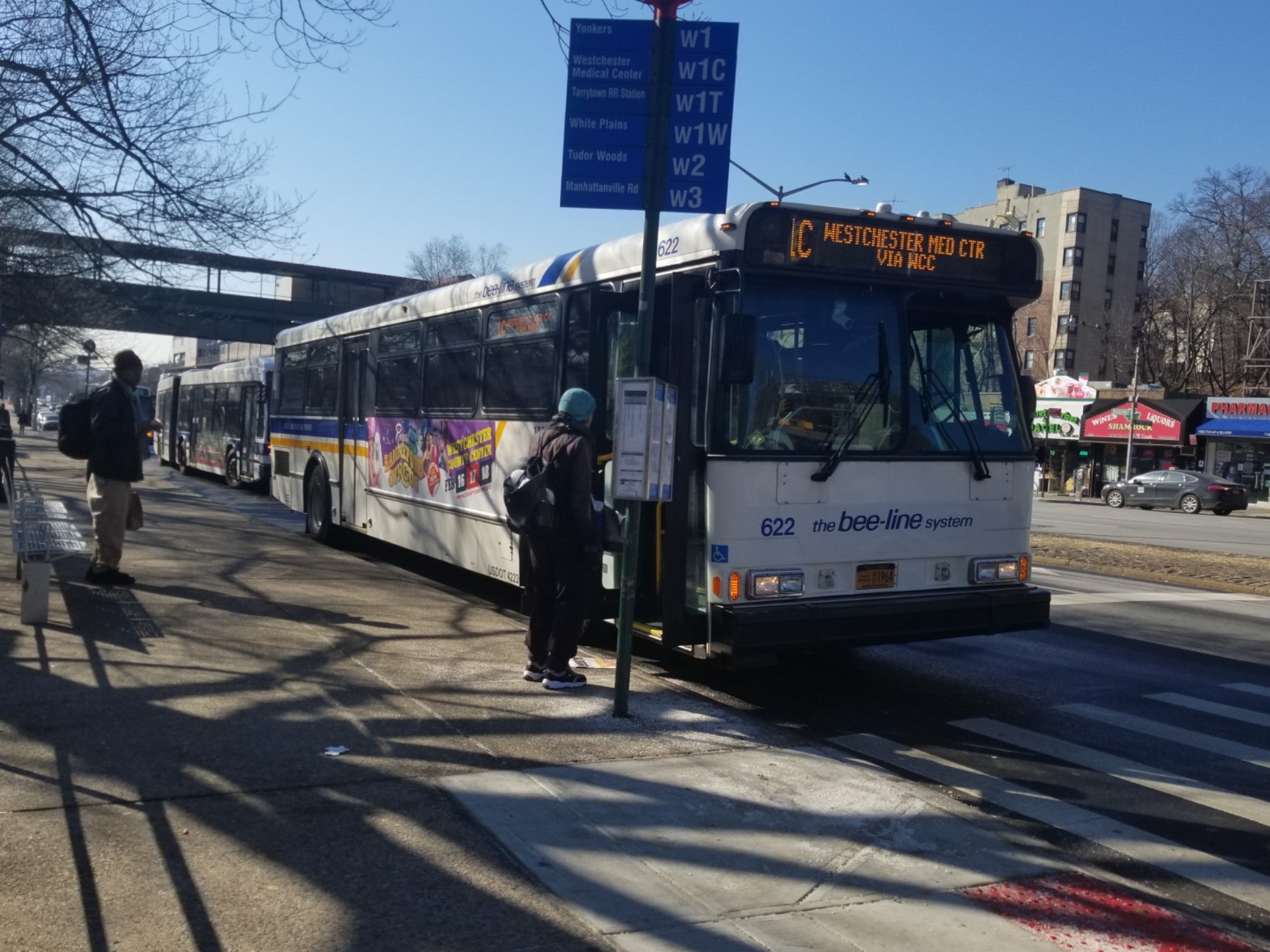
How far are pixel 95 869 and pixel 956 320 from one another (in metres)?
6.32

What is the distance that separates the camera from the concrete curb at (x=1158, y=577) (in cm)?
1644

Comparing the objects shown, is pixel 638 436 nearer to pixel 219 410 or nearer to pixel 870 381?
pixel 870 381

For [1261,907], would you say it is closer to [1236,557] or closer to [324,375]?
[324,375]

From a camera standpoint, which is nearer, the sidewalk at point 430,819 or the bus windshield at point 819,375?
the sidewalk at point 430,819

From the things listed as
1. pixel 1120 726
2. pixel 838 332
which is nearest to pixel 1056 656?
pixel 1120 726

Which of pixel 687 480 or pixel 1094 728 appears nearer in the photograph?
pixel 687 480

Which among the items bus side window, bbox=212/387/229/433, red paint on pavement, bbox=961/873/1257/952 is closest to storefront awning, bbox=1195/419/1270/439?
bus side window, bbox=212/387/229/433

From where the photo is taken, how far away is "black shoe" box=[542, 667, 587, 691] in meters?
7.62

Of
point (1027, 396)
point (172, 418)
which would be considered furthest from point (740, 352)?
point (172, 418)

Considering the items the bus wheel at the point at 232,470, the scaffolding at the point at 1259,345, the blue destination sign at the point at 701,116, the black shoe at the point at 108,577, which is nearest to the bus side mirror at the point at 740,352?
the blue destination sign at the point at 701,116

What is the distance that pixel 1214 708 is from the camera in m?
8.57

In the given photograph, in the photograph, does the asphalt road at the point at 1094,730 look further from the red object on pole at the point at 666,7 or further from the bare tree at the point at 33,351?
the bare tree at the point at 33,351

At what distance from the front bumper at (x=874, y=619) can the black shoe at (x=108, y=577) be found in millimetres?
5978

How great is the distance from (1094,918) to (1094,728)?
354 centimetres
